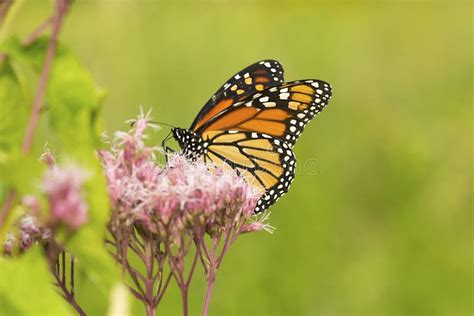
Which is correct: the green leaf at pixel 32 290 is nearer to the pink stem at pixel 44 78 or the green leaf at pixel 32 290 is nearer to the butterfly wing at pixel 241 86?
the pink stem at pixel 44 78

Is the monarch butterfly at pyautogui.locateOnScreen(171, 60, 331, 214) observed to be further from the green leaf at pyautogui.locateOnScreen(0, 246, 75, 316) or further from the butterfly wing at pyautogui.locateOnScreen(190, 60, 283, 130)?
the green leaf at pyautogui.locateOnScreen(0, 246, 75, 316)

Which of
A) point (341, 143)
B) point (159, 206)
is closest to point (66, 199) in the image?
point (159, 206)

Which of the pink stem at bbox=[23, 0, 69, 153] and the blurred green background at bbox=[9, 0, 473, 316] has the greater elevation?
the pink stem at bbox=[23, 0, 69, 153]

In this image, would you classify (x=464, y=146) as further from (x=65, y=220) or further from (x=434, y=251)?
(x=65, y=220)

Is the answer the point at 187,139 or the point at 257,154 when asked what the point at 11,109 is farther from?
the point at 257,154

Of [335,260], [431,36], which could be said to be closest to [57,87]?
[335,260]

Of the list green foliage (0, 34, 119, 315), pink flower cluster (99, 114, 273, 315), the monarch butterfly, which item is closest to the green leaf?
green foliage (0, 34, 119, 315)

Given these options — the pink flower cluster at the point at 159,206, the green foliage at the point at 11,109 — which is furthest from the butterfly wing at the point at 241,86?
the green foliage at the point at 11,109
